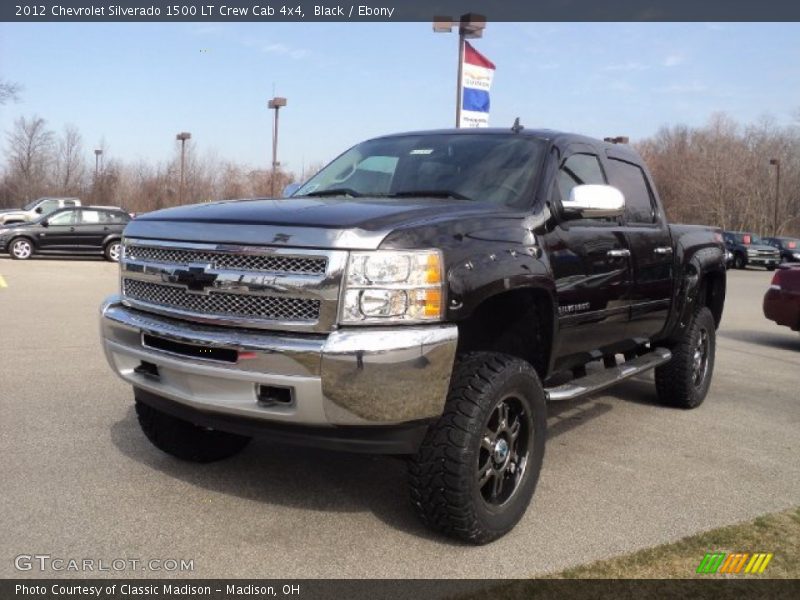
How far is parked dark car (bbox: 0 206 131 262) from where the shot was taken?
20719mm

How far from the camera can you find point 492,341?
4.07 m

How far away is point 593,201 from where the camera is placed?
4.07 metres

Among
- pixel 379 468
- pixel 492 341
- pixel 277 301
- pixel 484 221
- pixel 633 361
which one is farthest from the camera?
pixel 633 361

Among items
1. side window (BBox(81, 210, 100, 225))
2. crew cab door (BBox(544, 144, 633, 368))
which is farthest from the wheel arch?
side window (BBox(81, 210, 100, 225))

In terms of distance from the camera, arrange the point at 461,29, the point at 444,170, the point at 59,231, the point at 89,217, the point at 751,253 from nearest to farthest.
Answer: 1. the point at 444,170
2. the point at 461,29
3. the point at 59,231
4. the point at 89,217
5. the point at 751,253

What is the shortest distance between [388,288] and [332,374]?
1.38 feet

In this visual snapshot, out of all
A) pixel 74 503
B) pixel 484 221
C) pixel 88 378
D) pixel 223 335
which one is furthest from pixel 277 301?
pixel 88 378

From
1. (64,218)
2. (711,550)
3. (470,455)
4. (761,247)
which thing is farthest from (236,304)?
(761,247)

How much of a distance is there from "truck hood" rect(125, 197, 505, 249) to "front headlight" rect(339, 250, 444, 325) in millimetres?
87

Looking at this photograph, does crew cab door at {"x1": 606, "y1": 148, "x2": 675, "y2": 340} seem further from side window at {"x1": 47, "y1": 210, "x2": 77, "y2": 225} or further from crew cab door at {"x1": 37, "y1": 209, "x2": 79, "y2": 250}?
side window at {"x1": 47, "y1": 210, "x2": 77, "y2": 225}

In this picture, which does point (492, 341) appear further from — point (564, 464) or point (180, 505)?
point (180, 505)

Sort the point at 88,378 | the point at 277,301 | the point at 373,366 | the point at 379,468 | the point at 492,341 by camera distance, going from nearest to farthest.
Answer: the point at 373,366 < the point at 277,301 < the point at 492,341 < the point at 379,468 < the point at 88,378

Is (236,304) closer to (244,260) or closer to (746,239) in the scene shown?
(244,260)

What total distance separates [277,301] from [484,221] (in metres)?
1.08
